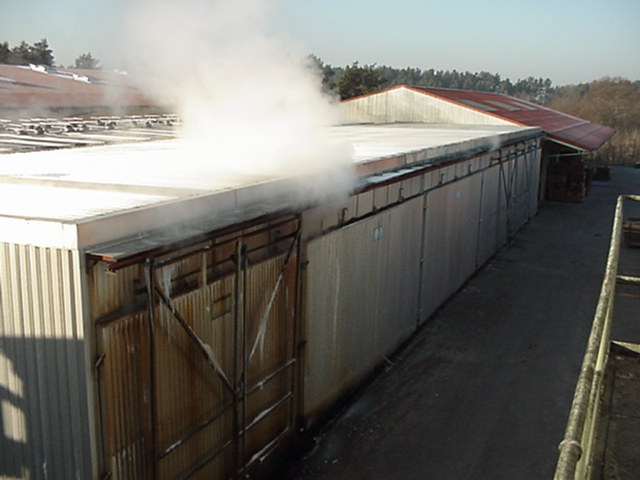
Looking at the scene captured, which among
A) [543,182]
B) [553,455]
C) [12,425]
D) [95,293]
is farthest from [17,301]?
[543,182]

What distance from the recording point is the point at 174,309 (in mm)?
4727

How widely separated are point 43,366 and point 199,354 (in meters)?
1.28

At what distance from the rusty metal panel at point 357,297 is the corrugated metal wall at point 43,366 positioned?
2950mm

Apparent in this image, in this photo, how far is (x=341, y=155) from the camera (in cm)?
757

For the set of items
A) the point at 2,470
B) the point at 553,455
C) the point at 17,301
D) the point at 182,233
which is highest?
the point at 182,233

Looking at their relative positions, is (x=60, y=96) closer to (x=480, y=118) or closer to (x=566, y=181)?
(x=480, y=118)

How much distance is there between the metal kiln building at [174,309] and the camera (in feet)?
13.5

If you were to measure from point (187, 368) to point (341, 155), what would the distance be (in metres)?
3.54

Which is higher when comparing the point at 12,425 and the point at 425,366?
the point at 12,425

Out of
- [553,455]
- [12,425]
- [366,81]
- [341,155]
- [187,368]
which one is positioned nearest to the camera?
[12,425]

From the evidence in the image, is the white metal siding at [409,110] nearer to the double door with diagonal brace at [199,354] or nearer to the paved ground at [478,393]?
the paved ground at [478,393]

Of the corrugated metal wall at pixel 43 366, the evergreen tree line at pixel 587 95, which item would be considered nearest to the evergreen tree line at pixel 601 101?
the evergreen tree line at pixel 587 95

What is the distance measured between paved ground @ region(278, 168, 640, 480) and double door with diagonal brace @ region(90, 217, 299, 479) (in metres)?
0.90

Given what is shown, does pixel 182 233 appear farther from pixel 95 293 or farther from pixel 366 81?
pixel 366 81
